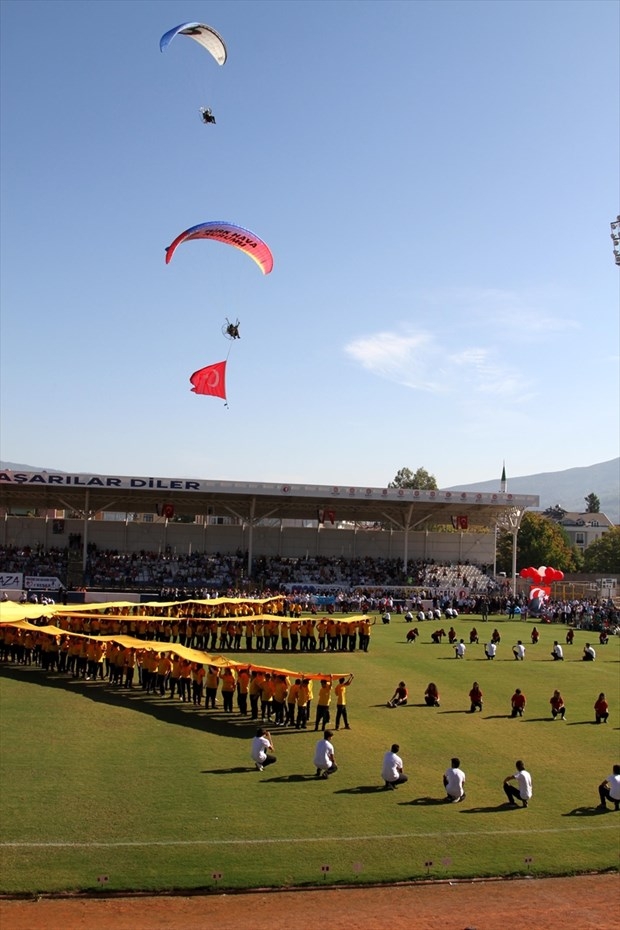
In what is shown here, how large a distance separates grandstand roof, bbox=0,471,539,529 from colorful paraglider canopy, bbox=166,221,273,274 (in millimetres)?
23906

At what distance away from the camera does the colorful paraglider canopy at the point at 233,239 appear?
3048 cm

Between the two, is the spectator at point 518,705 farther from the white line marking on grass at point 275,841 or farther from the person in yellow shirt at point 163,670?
the person in yellow shirt at point 163,670

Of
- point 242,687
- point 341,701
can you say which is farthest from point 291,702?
point 242,687

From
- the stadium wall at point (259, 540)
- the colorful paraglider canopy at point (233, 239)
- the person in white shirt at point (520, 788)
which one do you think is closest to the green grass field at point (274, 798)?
the person in white shirt at point (520, 788)

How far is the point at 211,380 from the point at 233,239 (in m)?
10.9

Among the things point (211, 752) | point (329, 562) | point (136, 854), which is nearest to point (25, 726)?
point (211, 752)

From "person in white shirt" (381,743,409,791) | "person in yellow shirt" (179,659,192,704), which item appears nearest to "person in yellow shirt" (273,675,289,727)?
"person in yellow shirt" (179,659,192,704)

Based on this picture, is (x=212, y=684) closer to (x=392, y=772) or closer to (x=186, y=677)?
(x=186, y=677)

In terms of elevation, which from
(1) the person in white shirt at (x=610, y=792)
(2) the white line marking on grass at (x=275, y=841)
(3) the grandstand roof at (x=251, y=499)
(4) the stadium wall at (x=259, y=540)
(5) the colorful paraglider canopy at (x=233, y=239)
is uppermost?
(5) the colorful paraglider canopy at (x=233, y=239)

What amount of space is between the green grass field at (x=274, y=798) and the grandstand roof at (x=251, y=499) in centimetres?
3072

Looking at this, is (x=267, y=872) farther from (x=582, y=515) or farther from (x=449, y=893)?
(x=582, y=515)

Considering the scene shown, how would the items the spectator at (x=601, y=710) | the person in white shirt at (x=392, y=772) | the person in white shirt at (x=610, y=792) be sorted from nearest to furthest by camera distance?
1. the person in white shirt at (x=610, y=792)
2. the person in white shirt at (x=392, y=772)
3. the spectator at (x=601, y=710)

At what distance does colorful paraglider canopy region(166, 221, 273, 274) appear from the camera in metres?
30.5

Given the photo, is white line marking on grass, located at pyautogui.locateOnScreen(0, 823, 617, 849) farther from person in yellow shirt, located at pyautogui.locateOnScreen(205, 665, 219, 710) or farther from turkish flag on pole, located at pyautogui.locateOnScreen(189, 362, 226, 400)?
turkish flag on pole, located at pyautogui.locateOnScreen(189, 362, 226, 400)
